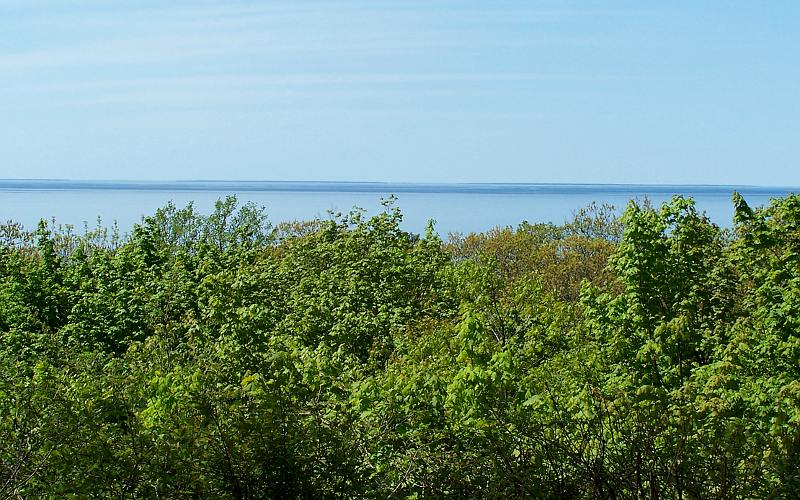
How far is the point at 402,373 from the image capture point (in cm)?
1367

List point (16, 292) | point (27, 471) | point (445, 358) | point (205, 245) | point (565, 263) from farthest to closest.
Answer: point (565, 263)
point (205, 245)
point (16, 292)
point (445, 358)
point (27, 471)

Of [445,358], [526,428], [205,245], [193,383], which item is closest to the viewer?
[526,428]

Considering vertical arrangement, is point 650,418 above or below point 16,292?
above

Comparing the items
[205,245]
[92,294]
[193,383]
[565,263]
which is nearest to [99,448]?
[193,383]

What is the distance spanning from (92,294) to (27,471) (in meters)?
16.4

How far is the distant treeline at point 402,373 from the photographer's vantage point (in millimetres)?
8234

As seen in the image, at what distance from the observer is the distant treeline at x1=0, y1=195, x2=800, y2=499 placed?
8.23m

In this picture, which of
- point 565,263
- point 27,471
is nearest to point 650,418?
point 27,471

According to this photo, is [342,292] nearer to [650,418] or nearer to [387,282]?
[387,282]

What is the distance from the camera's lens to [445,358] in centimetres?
1391

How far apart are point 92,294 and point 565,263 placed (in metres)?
19.0

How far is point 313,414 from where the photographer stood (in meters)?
9.29

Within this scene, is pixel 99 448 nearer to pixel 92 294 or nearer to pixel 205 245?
pixel 92 294

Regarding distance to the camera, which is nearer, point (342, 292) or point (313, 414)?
point (313, 414)
